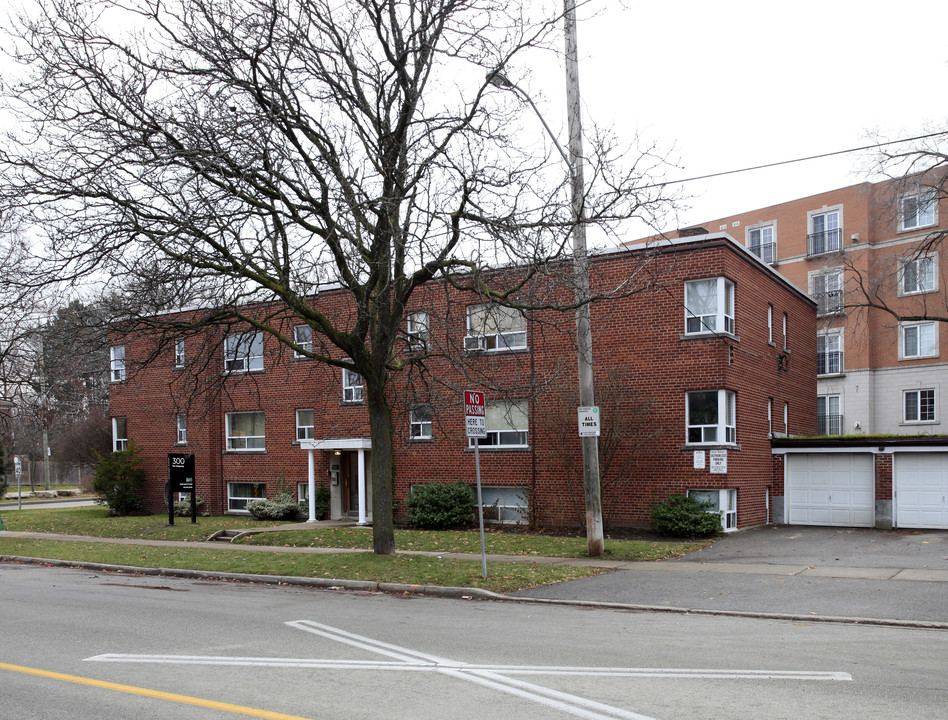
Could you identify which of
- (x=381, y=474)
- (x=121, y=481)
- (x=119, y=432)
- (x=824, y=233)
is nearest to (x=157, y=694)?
(x=381, y=474)

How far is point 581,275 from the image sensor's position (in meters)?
15.2

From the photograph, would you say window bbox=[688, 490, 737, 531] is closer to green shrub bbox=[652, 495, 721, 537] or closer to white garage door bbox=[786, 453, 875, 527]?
green shrub bbox=[652, 495, 721, 537]

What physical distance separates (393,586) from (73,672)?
6748 mm

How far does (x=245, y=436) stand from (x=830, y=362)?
28.3 m

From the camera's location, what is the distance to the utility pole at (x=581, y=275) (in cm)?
1511

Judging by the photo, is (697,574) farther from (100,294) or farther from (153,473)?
(153,473)

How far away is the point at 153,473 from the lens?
112ft

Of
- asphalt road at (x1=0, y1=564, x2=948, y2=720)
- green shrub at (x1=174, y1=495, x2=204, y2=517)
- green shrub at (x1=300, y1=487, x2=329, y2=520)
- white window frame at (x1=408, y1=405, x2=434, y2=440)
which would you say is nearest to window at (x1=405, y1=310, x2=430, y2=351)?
white window frame at (x1=408, y1=405, x2=434, y2=440)

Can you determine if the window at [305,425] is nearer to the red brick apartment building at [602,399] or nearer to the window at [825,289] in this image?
the red brick apartment building at [602,399]

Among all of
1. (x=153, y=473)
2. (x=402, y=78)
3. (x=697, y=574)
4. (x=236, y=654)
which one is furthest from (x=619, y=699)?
(x=153, y=473)

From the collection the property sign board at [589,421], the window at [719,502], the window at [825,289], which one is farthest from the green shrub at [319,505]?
the window at [825,289]

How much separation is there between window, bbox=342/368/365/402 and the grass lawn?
493 centimetres

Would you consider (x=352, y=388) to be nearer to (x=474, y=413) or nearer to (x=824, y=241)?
(x=474, y=413)

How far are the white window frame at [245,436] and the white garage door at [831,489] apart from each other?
1809cm
